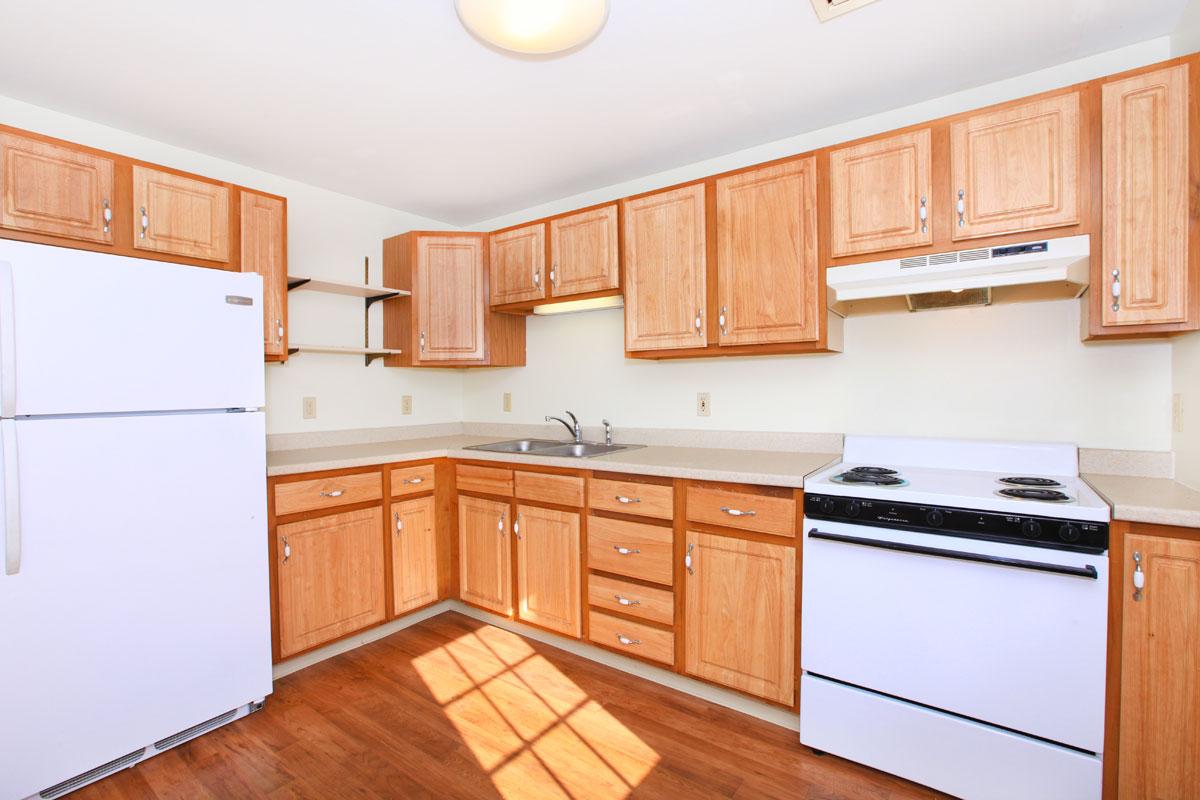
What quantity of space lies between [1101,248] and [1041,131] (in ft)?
1.36

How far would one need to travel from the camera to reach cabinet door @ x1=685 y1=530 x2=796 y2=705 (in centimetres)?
197

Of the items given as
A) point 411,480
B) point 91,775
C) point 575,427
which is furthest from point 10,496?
point 575,427

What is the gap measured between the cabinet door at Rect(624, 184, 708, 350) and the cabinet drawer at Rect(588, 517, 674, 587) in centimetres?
83

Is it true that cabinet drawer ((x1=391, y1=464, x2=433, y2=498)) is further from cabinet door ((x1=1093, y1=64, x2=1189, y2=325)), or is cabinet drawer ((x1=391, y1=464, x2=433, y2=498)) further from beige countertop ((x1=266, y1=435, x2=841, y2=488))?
cabinet door ((x1=1093, y1=64, x2=1189, y2=325))

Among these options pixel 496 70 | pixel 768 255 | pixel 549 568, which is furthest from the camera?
pixel 549 568

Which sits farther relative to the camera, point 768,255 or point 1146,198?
point 768,255

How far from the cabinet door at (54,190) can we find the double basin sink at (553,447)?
69.7 inches

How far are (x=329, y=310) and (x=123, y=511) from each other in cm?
156

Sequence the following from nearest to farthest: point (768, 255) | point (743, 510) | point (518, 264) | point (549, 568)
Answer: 1. point (743, 510)
2. point (768, 255)
3. point (549, 568)
4. point (518, 264)

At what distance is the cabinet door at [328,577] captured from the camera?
2.37 m

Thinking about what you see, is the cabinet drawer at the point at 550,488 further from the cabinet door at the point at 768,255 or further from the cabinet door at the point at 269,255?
the cabinet door at the point at 269,255

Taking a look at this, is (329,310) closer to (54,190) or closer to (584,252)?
(54,190)

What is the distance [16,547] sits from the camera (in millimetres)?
1624

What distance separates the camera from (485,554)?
2875 millimetres
